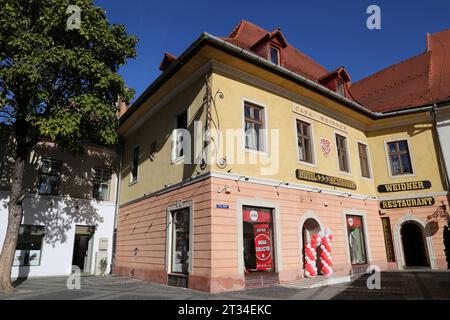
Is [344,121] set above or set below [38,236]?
above

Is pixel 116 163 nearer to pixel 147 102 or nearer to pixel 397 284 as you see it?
pixel 147 102

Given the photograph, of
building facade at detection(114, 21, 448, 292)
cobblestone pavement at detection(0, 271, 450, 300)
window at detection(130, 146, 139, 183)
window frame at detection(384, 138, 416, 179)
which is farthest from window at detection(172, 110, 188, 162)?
window frame at detection(384, 138, 416, 179)

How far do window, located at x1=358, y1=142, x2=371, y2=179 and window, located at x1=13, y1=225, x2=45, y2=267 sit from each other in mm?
15296

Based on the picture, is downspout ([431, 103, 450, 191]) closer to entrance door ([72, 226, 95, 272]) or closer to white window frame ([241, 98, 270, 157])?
white window frame ([241, 98, 270, 157])

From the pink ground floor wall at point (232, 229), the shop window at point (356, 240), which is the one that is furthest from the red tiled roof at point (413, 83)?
the shop window at point (356, 240)

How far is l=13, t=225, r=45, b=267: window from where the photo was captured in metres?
13.8

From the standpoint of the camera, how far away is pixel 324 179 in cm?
1301

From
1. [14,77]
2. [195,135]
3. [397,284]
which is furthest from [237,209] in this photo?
[14,77]

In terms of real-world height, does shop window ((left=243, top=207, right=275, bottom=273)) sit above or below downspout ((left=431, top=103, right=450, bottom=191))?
below

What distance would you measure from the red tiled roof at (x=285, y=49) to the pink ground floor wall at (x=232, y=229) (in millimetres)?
5945

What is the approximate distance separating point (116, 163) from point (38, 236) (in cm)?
510

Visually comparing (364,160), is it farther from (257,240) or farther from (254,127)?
(257,240)
